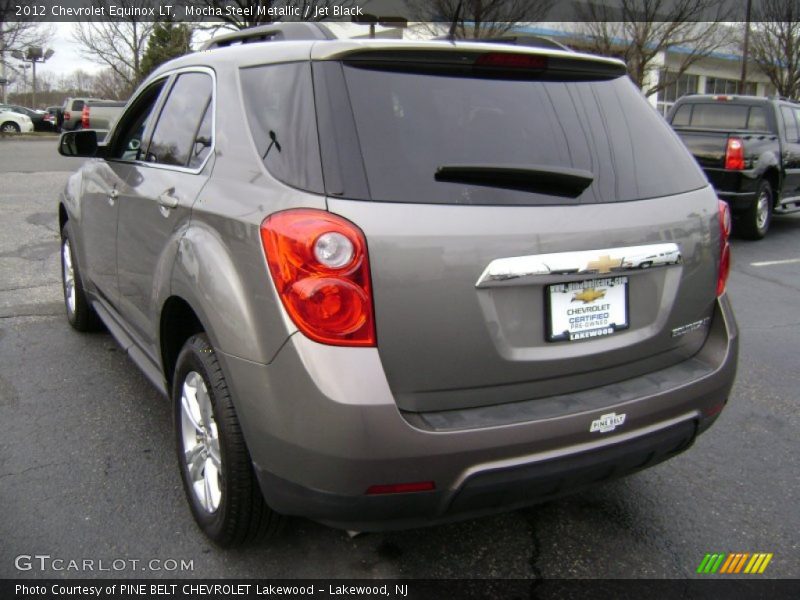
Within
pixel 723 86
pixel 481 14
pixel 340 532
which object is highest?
pixel 481 14

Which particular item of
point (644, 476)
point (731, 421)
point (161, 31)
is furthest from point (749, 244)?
point (161, 31)

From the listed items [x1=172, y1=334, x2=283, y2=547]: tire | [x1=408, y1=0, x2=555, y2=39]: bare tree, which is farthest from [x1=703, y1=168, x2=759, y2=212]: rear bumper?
[x1=408, y1=0, x2=555, y2=39]: bare tree

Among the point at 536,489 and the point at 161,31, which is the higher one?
the point at 161,31

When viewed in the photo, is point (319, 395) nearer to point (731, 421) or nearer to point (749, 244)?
point (731, 421)

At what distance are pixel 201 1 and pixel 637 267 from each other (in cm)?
2148

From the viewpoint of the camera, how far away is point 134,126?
3.85 metres

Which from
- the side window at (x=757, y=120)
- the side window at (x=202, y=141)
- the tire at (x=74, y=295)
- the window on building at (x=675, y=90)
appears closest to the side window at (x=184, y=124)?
the side window at (x=202, y=141)

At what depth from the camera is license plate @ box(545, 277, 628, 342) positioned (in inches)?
87.6

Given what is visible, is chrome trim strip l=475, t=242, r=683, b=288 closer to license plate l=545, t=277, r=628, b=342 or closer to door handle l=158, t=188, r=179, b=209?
license plate l=545, t=277, r=628, b=342

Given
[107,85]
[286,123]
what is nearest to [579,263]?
[286,123]

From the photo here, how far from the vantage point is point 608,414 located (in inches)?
89.2

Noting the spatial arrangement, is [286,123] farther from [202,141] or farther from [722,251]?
[722,251]

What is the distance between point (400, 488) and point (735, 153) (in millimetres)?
8313

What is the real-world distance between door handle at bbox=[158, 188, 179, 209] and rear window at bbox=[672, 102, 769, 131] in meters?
9.01
